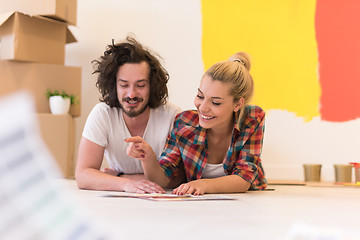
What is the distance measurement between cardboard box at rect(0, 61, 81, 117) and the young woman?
1.35 meters

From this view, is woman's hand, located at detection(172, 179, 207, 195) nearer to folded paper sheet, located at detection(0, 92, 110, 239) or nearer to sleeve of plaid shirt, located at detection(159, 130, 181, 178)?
sleeve of plaid shirt, located at detection(159, 130, 181, 178)

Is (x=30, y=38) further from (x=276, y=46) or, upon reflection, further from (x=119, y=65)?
(x=276, y=46)

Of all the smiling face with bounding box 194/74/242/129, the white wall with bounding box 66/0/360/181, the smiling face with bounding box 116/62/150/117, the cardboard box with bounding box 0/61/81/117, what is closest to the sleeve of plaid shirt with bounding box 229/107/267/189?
the smiling face with bounding box 194/74/242/129

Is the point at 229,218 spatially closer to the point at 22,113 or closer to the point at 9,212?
the point at 9,212

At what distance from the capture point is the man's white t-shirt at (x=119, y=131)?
70.4 inches

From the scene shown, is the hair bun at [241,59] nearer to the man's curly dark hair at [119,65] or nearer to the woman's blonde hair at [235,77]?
the woman's blonde hair at [235,77]

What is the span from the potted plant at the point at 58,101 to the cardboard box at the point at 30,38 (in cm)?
22

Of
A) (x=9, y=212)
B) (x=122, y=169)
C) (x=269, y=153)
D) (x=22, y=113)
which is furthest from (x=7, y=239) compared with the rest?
(x=269, y=153)

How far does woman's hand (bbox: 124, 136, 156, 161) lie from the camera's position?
4.91 feet

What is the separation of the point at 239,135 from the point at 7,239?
1.08 meters

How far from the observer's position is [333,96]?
303cm

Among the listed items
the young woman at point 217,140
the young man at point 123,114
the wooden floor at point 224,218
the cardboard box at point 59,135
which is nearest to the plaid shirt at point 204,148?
the young woman at point 217,140

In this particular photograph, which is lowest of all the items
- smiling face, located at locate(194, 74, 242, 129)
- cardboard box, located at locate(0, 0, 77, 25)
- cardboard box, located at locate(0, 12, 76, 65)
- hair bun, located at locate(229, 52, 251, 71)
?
smiling face, located at locate(194, 74, 242, 129)

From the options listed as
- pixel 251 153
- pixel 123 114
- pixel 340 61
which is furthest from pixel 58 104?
pixel 340 61
